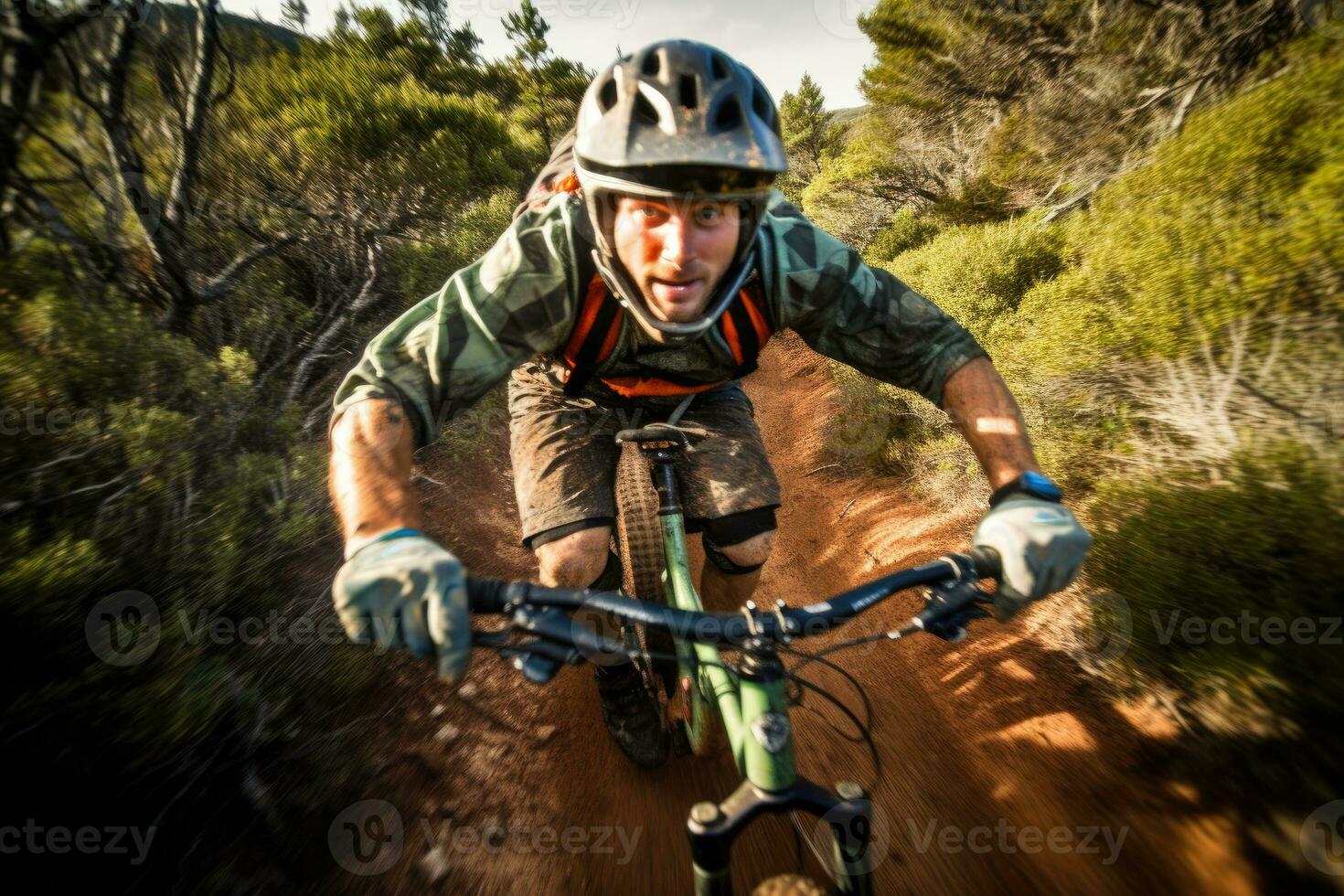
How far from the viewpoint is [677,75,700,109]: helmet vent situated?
1.90m

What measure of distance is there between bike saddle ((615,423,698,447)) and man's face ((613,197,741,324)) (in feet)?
1.69

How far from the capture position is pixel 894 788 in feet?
8.07

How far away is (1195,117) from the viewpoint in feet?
12.5

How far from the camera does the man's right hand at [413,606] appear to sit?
1255 mm

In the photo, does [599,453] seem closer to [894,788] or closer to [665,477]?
[665,477]

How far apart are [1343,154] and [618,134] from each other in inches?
154

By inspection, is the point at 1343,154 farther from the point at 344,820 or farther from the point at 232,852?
the point at 232,852

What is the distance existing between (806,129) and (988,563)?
2740 cm

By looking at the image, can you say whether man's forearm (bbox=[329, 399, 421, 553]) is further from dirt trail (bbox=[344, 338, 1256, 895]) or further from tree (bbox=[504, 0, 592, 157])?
tree (bbox=[504, 0, 592, 157])
